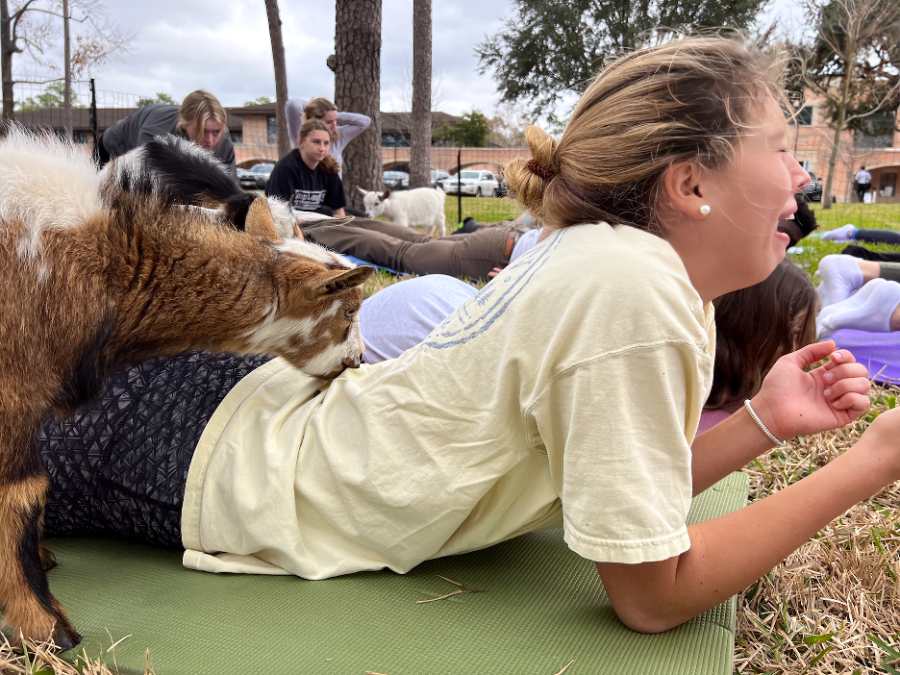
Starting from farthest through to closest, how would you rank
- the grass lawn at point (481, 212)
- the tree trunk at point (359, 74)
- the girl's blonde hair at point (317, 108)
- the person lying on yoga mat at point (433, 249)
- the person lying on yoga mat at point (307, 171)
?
the grass lawn at point (481, 212) < the tree trunk at point (359, 74) < the girl's blonde hair at point (317, 108) < the person lying on yoga mat at point (307, 171) < the person lying on yoga mat at point (433, 249)

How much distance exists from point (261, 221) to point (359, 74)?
27.1ft

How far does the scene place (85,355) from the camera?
1.92 metres

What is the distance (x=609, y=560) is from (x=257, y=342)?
4.88 feet

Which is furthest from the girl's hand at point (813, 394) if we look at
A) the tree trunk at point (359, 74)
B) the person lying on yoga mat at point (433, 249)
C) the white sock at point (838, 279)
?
the tree trunk at point (359, 74)

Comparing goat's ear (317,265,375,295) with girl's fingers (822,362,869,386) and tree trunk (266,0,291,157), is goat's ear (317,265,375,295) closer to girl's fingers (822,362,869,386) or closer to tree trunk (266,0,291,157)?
girl's fingers (822,362,869,386)

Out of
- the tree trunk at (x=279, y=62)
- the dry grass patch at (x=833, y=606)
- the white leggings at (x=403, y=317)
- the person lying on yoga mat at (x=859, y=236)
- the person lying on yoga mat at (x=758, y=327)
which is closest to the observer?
the dry grass patch at (x=833, y=606)

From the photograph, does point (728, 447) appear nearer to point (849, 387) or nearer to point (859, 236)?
point (849, 387)

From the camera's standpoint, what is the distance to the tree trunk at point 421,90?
12.9 m

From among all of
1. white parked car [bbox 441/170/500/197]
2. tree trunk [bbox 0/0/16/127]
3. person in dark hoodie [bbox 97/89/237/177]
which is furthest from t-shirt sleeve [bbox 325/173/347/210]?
white parked car [bbox 441/170/500/197]

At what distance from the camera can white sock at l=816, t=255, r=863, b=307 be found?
19.0 ft

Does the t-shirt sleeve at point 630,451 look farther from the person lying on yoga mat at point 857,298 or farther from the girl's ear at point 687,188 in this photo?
the person lying on yoga mat at point 857,298

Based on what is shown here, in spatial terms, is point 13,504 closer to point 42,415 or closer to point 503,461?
point 42,415

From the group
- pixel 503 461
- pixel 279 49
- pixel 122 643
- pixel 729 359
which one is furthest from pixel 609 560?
pixel 279 49

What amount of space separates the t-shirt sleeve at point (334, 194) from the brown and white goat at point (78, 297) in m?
6.84
